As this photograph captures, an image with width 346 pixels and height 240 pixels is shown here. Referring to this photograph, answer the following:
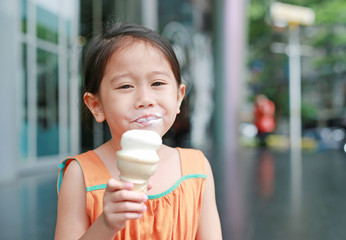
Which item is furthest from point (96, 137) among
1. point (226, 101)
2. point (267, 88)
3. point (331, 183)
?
point (267, 88)

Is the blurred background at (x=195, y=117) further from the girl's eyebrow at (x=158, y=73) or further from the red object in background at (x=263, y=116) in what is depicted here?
the girl's eyebrow at (x=158, y=73)

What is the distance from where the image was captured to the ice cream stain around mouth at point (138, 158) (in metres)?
0.85

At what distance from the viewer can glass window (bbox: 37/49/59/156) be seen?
8078 millimetres

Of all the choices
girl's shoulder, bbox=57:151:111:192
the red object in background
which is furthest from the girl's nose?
the red object in background

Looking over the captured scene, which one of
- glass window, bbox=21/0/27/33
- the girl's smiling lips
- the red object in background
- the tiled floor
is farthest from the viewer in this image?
the red object in background

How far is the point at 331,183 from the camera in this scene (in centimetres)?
574

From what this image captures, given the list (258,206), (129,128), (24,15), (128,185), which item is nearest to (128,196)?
(128,185)

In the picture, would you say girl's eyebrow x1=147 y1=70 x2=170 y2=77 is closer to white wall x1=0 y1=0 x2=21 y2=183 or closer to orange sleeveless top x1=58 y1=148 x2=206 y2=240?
orange sleeveless top x1=58 y1=148 x2=206 y2=240

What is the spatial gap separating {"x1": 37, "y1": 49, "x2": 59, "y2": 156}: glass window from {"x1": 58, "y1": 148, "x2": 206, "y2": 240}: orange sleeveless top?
24.1 feet

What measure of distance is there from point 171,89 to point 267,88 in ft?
81.0

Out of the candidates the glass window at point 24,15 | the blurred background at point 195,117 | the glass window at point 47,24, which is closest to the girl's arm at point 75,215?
the blurred background at point 195,117

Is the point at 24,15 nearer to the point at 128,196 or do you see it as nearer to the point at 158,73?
the point at 158,73

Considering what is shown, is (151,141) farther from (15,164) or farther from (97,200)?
(15,164)

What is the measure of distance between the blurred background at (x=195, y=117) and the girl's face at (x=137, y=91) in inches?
15.7
